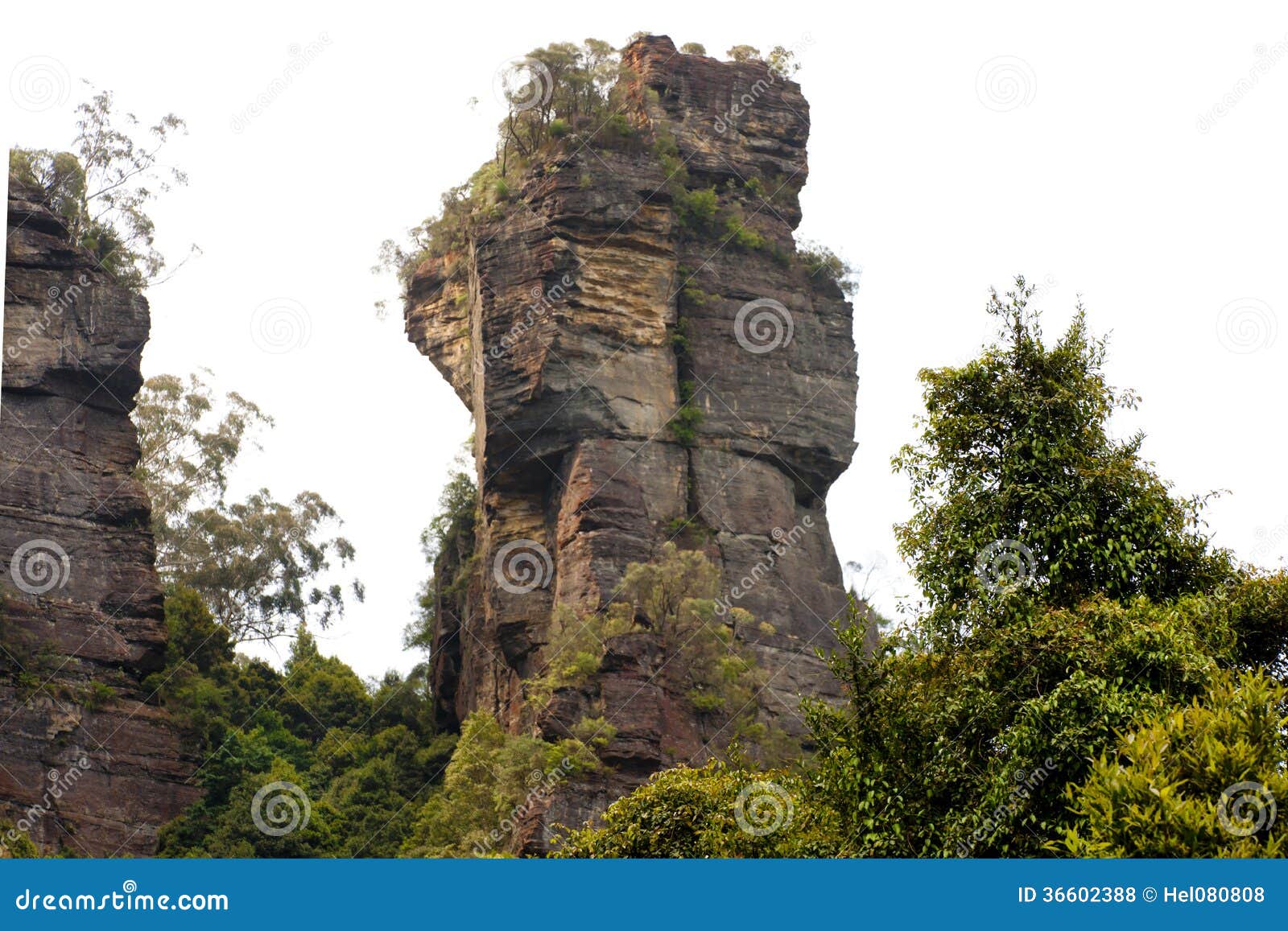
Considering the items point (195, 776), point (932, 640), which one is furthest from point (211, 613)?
point (932, 640)

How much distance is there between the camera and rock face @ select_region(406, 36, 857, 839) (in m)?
47.8

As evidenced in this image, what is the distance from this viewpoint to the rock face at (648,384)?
47750mm

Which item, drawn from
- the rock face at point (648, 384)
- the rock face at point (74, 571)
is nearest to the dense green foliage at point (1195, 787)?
the rock face at point (648, 384)

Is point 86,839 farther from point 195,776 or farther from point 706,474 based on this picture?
point 706,474

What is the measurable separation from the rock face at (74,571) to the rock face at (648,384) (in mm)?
9747

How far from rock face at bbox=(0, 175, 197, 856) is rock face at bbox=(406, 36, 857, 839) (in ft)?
32.0

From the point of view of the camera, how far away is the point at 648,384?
4947 cm

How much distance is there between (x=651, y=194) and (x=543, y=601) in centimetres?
1295

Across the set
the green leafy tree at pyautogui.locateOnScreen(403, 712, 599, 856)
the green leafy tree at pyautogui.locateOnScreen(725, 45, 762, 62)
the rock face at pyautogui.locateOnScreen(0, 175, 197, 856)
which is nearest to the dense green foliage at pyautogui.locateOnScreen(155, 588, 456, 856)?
the rock face at pyautogui.locateOnScreen(0, 175, 197, 856)

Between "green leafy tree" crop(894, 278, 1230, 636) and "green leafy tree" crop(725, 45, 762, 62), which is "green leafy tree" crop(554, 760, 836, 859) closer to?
"green leafy tree" crop(894, 278, 1230, 636)

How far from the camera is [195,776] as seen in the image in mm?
46875

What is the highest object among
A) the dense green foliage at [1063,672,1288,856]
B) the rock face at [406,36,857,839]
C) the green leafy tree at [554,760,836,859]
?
the rock face at [406,36,857,839]

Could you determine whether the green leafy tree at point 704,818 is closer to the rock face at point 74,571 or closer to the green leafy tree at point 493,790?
the green leafy tree at point 493,790

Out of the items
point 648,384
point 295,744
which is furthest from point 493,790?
point 648,384
